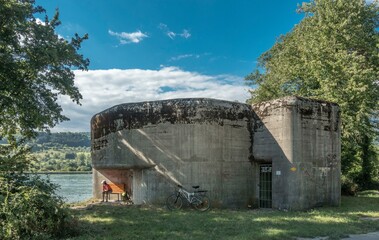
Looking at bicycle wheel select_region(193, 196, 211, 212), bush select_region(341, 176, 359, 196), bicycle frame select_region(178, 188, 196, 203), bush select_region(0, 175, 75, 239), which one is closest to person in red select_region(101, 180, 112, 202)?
bicycle frame select_region(178, 188, 196, 203)

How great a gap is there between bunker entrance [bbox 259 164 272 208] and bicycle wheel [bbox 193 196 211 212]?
7.96ft

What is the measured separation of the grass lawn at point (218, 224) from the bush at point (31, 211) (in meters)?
0.68

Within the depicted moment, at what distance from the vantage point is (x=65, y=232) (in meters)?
8.47

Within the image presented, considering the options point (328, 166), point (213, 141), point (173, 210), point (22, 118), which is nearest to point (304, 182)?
point (328, 166)

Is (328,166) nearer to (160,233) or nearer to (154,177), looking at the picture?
(154,177)

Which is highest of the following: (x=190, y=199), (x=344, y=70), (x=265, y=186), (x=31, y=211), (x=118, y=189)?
(x=344, y=70)

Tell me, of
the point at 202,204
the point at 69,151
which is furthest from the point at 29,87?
the point at 69,151

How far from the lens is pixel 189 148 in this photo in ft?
45.0

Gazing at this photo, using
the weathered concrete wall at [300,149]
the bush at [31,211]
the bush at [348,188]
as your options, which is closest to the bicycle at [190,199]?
the weathered concrete wall at [300,149]

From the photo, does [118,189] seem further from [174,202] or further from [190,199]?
[190,199]

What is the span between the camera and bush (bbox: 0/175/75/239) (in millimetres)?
7289

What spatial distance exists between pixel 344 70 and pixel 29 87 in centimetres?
1593

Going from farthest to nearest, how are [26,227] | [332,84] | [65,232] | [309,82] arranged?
1. [309,82]
2. [332,84]
3. [65,232]
4. [26,227]

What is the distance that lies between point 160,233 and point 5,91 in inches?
303
